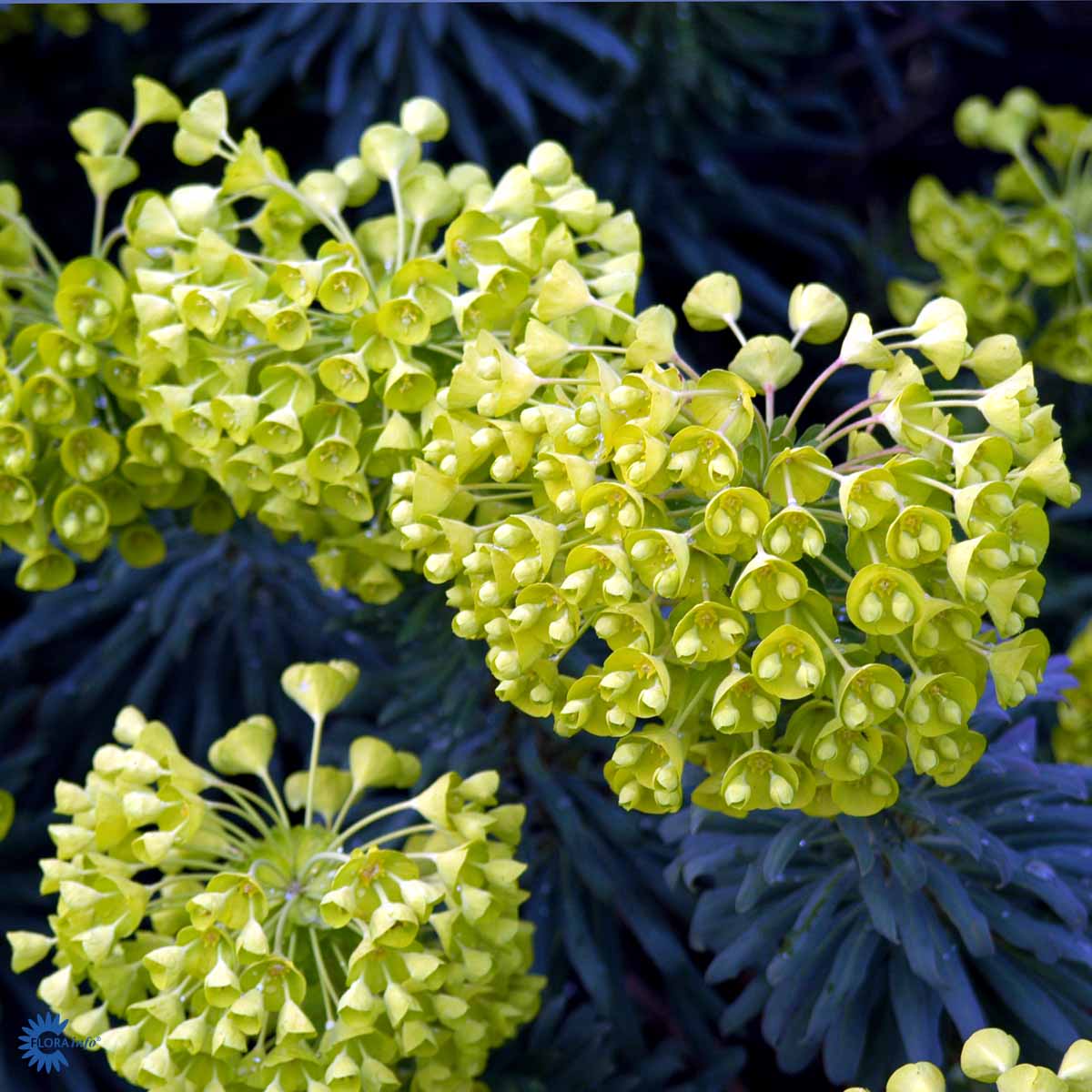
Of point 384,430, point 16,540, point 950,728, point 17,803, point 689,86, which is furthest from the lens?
point 689,86

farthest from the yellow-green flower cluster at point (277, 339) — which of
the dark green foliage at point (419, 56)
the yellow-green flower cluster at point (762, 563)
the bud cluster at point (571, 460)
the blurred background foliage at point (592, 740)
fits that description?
the dark green foliage at point (419, 56)

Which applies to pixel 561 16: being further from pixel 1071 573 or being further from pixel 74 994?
pixel 74 994

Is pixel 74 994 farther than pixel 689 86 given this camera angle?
No

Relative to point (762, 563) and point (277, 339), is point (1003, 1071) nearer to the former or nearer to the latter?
point (762, 563)

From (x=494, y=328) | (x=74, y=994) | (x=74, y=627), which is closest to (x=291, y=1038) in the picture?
(x=74, y=994)

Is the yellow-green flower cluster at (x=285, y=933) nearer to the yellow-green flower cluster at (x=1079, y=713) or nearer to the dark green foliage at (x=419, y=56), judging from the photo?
the yellow-green flower cluster at (x=1079, y=713)

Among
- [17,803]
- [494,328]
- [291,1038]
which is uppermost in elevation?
[494,328]
